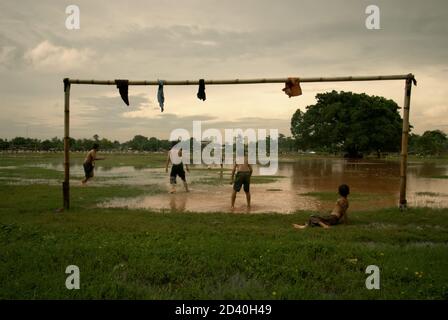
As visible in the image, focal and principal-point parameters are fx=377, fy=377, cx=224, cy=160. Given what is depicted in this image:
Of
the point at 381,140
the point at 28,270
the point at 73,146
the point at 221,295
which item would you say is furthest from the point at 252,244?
the point at 73,146

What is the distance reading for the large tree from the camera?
5117cm

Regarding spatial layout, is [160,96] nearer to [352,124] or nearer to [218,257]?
[218,257]

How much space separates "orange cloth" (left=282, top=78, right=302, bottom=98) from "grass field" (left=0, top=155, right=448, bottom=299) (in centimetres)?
335

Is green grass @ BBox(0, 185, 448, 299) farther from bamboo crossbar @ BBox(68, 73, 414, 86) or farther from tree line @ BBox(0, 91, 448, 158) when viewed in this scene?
tree line @ BBox(0, 91, 448, 158)

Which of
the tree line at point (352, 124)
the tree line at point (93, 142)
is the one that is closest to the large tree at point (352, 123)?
the tree line at point (352, 124)

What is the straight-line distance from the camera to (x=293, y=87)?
996 cm

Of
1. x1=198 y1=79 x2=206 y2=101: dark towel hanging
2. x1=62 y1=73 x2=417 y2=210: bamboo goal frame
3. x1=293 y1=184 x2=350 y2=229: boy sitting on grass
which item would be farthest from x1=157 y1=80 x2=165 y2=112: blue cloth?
x1=293 y1=184 x2=350 y2=229: boy sitting on grass

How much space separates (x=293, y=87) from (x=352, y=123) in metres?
45.4

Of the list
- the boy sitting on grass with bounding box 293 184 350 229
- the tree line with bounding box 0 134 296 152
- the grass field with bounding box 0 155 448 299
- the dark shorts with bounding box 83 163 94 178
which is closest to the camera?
the grass field with bounding box 0 155 448 299

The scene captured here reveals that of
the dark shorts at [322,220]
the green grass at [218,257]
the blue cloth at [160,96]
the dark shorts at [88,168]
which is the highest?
the blue cloth at [160,96]

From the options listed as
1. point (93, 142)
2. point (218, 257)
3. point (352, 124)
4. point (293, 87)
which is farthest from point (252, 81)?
point (93, 142)

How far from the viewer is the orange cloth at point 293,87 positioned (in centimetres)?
991

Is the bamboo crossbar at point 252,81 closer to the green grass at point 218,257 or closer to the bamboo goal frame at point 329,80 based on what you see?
the bamboo goal frame at point 329,80

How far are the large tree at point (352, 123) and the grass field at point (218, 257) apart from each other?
1776 inches
